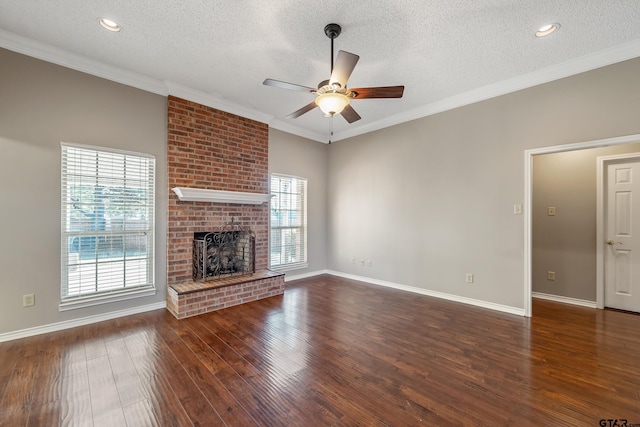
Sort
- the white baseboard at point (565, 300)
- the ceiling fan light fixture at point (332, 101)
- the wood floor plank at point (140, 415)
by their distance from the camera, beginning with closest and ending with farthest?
the wood floor plank at point (140, 415) → the ceiling fan light fixture at point (332, 101) → the white baseboard at point (565, 300)

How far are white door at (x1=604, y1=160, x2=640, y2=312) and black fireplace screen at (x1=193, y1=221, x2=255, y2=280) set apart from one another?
534 centimetres

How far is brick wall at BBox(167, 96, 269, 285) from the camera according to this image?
373 centimetres

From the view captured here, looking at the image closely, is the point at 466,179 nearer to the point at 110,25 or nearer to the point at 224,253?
the point at 224,253

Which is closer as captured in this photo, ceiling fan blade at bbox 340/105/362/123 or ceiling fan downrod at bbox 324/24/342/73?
ceiling fan downrod at bbox 324/24/342/73

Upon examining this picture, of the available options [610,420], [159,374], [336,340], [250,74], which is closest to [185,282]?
[159,374]

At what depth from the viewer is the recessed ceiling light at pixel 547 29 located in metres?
2.47

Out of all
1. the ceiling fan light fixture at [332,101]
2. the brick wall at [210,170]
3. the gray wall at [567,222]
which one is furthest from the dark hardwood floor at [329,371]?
the ceiling fan light fixture at [332,101]

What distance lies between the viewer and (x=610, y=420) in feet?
5.44

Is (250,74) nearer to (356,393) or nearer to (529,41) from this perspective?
(529,41)

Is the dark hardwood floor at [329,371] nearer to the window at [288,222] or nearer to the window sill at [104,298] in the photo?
the window sill at [104,298]

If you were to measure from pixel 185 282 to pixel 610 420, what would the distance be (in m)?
4.36

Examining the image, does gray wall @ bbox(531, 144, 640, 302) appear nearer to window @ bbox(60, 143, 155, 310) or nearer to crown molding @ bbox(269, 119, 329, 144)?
crown molding @ bbox(269, 119, 329, 144)

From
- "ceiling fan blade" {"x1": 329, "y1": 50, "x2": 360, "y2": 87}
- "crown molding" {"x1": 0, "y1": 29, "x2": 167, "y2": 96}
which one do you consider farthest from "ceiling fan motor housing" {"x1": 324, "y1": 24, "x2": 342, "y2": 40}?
"crown molding" {"x1": 0, "y1": 29, "x2": 167, "y2": 96}

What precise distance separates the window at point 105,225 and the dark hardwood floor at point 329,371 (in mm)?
487
